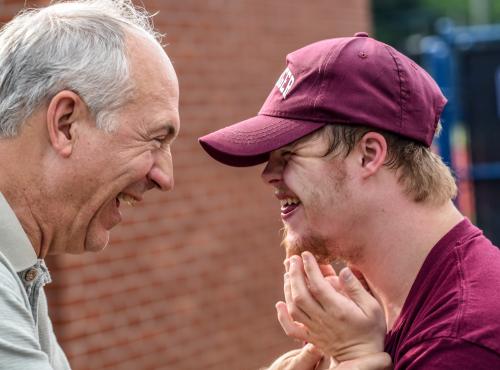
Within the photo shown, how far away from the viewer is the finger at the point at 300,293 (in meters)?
2.53

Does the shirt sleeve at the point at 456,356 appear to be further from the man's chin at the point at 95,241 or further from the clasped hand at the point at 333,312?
the man's chin at the point at 95,241

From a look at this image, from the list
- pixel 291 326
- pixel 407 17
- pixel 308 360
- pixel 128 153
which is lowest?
pixel 407 17

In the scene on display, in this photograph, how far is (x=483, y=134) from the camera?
25.6ft

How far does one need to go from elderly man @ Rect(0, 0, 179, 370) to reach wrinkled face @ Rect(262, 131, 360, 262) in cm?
36

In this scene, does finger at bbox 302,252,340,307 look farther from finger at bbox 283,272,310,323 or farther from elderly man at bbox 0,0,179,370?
elderly man at bbox 0,0,179,370

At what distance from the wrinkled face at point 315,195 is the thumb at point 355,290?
10 centimetres

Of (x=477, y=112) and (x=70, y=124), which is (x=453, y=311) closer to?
(x=70, y=124)

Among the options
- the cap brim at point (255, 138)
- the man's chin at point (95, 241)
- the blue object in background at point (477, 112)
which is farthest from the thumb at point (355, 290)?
the blue object in background at point (477, 112)

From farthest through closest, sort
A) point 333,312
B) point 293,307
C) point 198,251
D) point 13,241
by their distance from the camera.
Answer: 1. point 198,251
2. point 293,307
3. point 333,312
4. point 13,241

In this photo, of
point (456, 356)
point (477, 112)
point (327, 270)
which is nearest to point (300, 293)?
point (327, 270)

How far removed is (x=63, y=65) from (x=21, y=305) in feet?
2.05

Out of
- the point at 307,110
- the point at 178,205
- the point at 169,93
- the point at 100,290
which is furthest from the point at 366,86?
the point at 178,205

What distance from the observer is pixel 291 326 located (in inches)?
104

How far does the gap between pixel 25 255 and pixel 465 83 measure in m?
6.09
